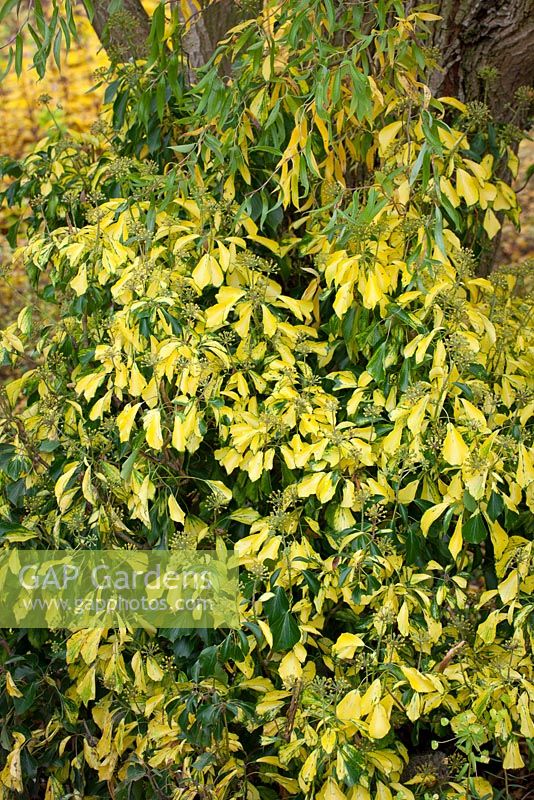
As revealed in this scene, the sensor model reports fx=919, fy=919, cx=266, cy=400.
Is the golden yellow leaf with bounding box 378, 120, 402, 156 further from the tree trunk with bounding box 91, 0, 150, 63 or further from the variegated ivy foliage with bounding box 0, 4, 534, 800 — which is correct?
the tree trunk with bounding box 91, 0, 150, 63

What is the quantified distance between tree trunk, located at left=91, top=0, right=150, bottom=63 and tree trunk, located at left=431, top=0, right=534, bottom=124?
2.64 ft

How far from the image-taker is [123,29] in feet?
8.29

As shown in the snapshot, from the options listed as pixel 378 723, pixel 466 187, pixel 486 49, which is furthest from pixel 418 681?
pixel 486 49

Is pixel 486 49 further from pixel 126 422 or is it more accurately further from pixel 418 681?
pixel 418 681

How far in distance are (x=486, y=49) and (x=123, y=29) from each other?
38.7 inches

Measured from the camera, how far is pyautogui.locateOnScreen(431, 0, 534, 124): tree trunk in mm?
2340

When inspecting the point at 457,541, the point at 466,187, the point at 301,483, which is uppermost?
the point at 466,187

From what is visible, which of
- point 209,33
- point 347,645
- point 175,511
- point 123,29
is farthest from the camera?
point 209,33

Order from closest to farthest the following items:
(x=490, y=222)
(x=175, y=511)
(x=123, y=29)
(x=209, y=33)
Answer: (x=175, y=511) → (x=490, y=222) → (x=123, y=29) → (x=209, y=33)

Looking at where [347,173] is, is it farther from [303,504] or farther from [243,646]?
[243,646]

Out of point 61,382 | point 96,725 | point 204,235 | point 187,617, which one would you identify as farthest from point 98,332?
point 96,725

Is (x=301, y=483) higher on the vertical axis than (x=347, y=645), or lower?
higher

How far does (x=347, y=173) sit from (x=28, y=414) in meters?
1.02

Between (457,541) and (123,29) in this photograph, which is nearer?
(457,541)
